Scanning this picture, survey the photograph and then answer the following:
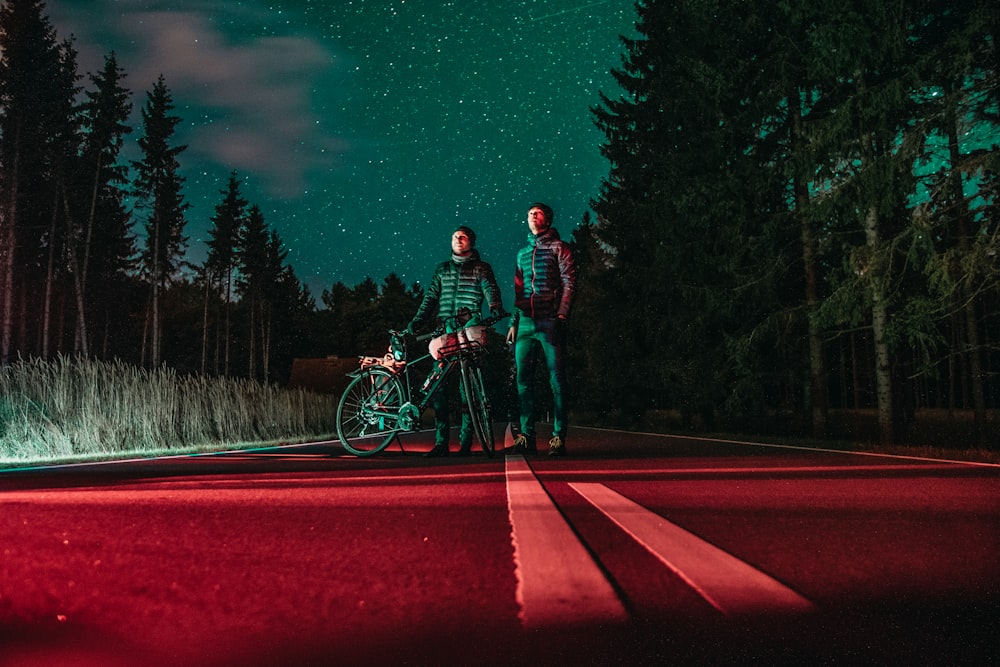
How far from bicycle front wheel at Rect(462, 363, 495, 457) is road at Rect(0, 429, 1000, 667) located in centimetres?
286

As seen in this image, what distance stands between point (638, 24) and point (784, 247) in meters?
14.3

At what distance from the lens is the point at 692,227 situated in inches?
995

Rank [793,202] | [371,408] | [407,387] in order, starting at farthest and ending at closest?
[793,202]
[371,408]
[407,387]

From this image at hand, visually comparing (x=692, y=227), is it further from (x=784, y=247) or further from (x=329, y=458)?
(x=329, y=458)

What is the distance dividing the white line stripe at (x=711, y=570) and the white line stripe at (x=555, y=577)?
305 mm

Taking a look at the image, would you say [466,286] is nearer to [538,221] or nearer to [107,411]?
[538,221]

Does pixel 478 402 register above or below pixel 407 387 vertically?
below

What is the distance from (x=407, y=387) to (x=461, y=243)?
5.61 feet

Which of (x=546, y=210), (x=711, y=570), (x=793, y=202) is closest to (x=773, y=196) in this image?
(x=793, y=202)

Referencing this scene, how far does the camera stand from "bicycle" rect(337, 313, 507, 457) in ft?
29.5

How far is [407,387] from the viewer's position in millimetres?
9344

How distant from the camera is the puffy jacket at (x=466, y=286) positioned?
359 inches

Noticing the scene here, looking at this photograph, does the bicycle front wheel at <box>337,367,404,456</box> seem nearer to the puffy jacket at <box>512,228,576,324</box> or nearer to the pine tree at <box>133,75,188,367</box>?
the puffy jacket at <box>512,228,576,324</box>

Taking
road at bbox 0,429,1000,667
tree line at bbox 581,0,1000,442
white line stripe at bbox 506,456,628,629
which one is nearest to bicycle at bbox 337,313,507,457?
road at bbox 0,429,1000,667
